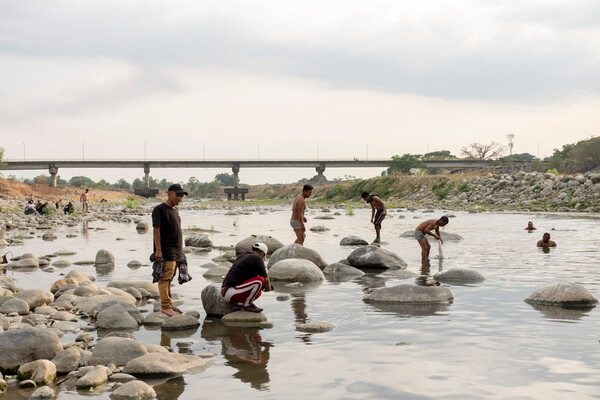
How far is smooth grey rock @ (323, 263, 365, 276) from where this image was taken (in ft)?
46.0

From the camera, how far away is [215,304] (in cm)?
949

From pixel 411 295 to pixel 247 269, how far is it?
306 centimetres

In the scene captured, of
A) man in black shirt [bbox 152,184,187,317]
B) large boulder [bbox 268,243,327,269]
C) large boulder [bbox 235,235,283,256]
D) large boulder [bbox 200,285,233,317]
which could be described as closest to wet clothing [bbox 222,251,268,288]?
large boulder [bbox 200,285,233,317]

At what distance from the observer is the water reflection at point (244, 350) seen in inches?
257

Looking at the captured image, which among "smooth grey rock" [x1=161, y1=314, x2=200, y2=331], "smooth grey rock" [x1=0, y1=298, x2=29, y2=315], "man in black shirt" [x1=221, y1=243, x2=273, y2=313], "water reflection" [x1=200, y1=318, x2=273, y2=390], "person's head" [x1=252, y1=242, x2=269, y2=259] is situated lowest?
"water reflection" [x1=200, y1=318, x2=273, y2=390]

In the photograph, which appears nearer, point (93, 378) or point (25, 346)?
point (93, 378)

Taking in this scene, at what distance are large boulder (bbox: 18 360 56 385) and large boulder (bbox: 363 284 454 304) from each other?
5.70m

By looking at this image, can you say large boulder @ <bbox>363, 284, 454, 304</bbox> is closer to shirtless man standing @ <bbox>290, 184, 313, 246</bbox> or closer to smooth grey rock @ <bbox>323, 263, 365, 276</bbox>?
smooth grey rock @ <bbox>323, 263, 365, 276</bbox>

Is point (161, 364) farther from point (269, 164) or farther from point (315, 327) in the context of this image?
point (269, 164)

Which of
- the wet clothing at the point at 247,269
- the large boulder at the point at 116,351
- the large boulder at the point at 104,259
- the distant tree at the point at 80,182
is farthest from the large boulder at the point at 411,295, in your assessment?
the distant tree at the point at 80,182

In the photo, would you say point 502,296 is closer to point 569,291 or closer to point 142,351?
point 569,291

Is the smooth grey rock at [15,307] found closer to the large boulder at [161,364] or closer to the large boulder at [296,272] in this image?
the large boulder at [161,364]

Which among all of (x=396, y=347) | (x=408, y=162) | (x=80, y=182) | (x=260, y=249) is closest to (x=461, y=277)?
(x=260, y=249)

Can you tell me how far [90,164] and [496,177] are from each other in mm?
84655
